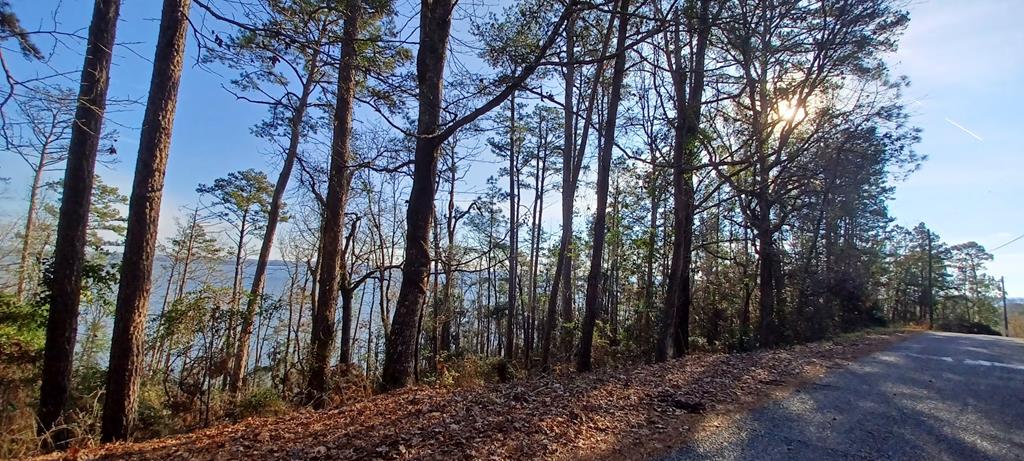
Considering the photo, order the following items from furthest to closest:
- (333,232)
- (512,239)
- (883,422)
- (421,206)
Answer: (512,239) < (333,232) < (421,206) < (883,422)

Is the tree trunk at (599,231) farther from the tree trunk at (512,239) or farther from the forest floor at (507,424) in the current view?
the tree trunk at (512,239)

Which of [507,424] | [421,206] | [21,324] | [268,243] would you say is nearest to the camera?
[507,424]

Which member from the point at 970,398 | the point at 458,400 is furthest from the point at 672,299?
the point at 458,400

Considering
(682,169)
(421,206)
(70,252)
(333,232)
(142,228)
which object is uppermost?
(682,169)

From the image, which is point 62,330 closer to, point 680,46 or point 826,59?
point 680,46

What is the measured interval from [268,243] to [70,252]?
6919 millimetres

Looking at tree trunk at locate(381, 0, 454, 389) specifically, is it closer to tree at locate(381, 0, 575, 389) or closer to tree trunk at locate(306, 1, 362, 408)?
tree at locate(381, 0, 575, 389)

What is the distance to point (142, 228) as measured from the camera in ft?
16.6

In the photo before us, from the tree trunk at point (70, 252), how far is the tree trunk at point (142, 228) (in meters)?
0.59

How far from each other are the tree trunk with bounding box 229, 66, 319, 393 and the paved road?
5396 millimetres

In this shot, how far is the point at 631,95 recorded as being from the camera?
41.7 feet

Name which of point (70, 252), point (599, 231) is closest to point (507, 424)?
point (599, 231)

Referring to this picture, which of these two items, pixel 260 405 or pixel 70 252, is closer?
pixel 70 252

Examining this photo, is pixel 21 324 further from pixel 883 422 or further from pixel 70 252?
pixel 883 422
